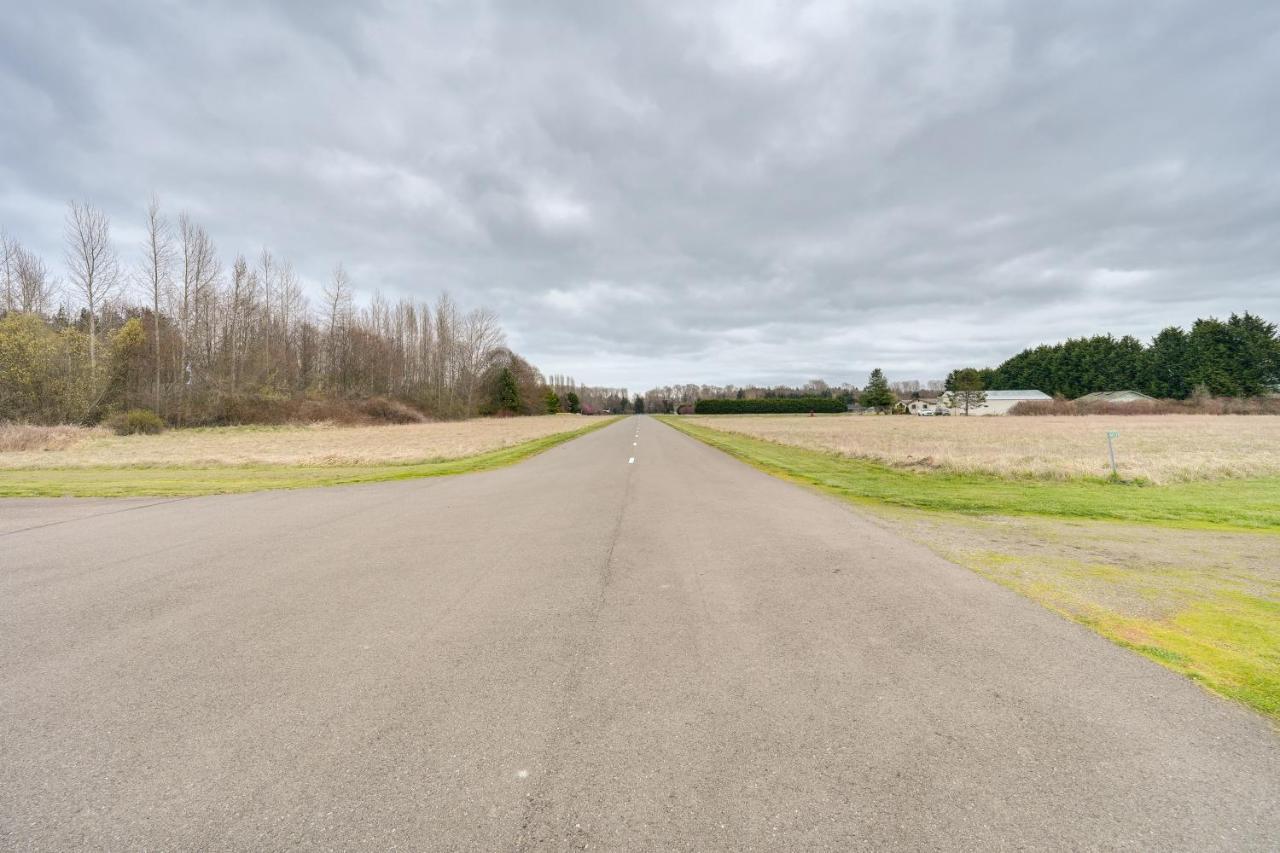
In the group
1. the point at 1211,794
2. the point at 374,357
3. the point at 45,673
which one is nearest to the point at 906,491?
the point at 1211,794

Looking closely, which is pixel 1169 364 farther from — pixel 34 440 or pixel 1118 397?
pixel 34 440

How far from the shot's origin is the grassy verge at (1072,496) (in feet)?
31.1

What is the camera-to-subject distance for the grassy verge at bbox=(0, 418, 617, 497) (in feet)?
42.0

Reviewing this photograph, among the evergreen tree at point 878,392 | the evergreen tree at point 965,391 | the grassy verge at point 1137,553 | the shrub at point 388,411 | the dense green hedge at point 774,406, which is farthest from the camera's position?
the dense green hedge at point 774,406

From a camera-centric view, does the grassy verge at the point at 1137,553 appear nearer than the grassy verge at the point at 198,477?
Yes

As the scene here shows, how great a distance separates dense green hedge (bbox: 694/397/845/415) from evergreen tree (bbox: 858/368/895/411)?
15070mm

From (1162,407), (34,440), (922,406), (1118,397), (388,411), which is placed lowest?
(34,440)

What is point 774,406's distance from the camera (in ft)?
451

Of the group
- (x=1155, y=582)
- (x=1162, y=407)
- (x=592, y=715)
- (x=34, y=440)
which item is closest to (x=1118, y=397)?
(x=1162, y=407)

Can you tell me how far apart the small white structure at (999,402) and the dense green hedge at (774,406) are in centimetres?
2938

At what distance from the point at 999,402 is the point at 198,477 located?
422 feet

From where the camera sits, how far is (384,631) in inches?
173

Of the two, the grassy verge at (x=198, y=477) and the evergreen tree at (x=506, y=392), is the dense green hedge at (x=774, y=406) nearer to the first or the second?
the evergreen tree at (x=506, y=392)

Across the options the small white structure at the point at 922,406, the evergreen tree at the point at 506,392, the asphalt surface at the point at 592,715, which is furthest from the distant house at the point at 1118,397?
the asphalt surface at the point at 592,715
